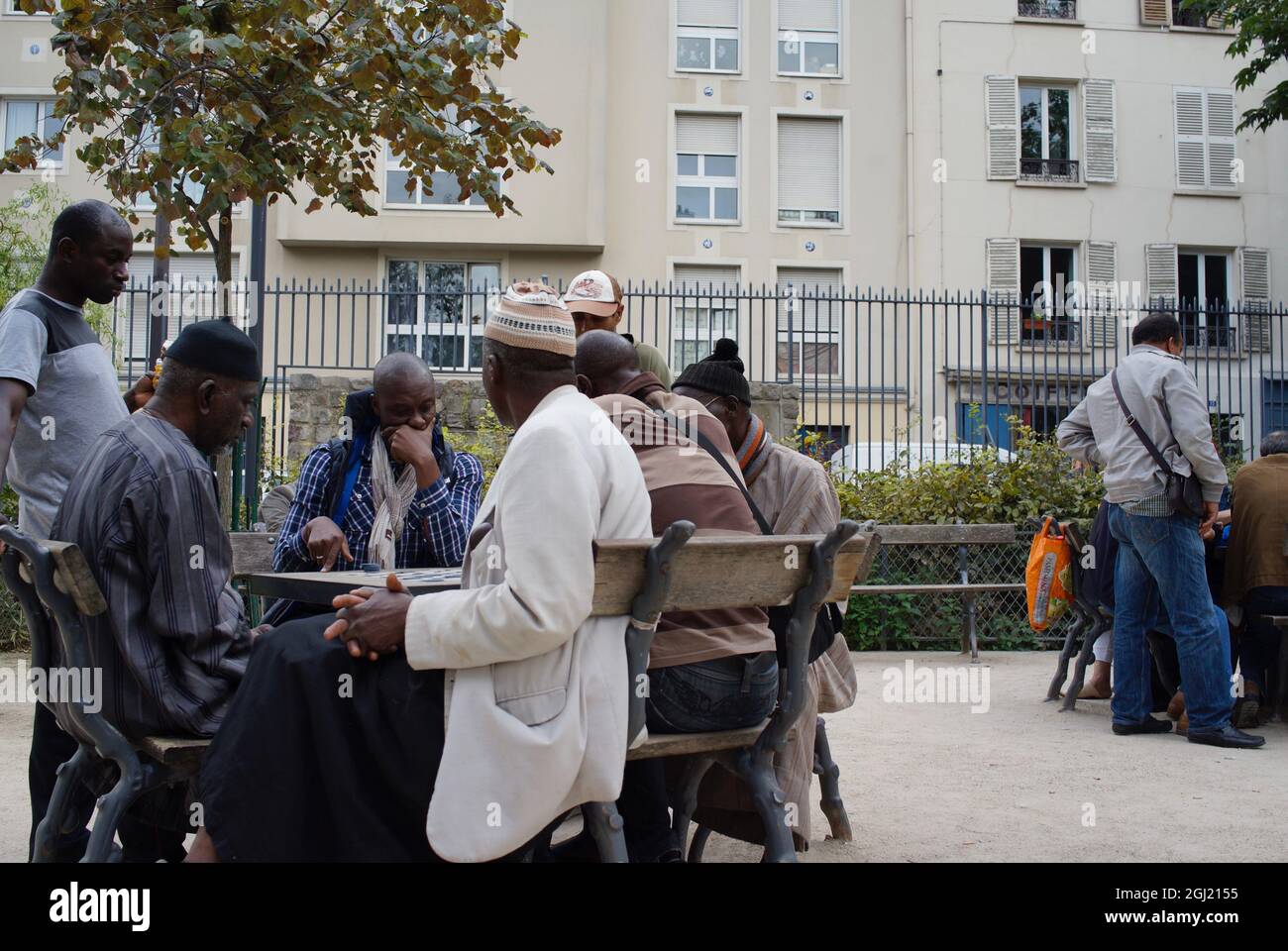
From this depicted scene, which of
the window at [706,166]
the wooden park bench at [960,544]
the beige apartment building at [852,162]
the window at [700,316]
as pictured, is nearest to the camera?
the wooden park bench at [960,544]

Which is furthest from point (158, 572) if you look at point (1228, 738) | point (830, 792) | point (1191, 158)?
point (1191, 158)


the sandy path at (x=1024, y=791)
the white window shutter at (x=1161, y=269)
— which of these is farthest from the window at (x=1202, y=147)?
the sandy path at (x=1024, y=791)

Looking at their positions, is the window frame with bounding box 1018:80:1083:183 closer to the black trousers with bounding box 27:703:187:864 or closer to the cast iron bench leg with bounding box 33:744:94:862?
the black trousers with bounding box 27:703:187:864

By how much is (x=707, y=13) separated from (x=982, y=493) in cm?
1855

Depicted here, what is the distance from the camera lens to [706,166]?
86.2ft

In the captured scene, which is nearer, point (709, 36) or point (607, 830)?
point (607, 830)

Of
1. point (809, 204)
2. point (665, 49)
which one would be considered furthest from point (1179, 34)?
point (665, 49)

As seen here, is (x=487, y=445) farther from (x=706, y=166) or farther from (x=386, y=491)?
(x=706, y=166)

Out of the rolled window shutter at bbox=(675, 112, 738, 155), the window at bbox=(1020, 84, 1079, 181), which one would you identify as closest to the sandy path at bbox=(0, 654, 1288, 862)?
the rolled window shutter at bbox=(675, 112, 738, 155)

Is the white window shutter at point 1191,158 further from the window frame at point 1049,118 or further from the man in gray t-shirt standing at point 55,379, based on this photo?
the man in gray t-shirt standing at point 55,379

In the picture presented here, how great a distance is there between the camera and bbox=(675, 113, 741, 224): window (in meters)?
→ 26.2

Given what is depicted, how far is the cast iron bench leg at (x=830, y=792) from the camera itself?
14.8ft

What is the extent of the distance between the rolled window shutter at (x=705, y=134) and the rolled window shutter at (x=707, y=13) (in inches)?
81.7
